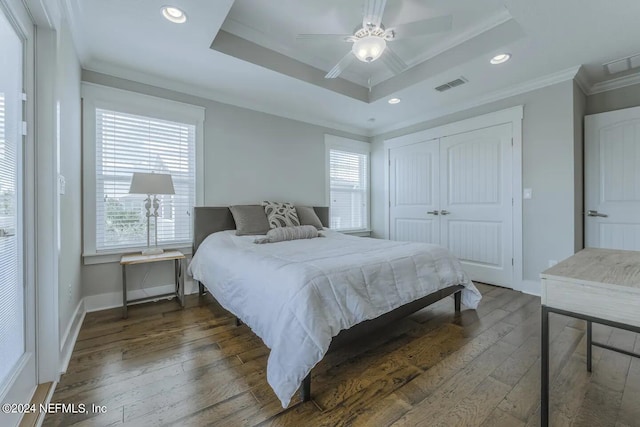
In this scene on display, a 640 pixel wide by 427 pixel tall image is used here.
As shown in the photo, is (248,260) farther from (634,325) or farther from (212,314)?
(634,325)

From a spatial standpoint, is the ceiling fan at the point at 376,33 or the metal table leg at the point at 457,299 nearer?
the ceiling fan at the point at 376,33

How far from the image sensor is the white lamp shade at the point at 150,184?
A: 8.31ft

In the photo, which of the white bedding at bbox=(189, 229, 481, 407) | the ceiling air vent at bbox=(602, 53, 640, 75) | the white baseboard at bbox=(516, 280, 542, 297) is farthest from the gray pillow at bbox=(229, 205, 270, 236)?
the ceiling air vent at bbox=(602, 53, 640, 75)

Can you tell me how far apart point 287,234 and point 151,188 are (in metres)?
1.36

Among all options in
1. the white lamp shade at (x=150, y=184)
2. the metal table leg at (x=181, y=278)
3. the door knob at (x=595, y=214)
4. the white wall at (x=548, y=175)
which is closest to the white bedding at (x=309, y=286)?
the metal table leg at (x=181, y=278)

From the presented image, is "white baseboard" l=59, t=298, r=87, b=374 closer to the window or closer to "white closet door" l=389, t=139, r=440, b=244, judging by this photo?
the window

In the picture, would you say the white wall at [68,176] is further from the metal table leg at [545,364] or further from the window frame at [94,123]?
the metal table leg at [545,364]

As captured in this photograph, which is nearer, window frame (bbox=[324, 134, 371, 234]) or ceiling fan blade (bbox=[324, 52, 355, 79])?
ceiling fan blade (bbox=[324, 52, 355, 79])

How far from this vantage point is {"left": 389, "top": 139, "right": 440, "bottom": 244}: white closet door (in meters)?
4.02

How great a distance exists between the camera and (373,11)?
71.1 inches

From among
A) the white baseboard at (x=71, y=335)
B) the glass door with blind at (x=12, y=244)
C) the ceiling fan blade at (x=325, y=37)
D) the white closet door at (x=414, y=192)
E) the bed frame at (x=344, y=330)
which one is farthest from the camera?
the white closet door at (x=414, y=192)

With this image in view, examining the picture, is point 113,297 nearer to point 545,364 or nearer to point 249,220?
point 249,220

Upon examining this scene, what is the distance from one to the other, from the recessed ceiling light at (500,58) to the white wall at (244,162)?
7.69 ft

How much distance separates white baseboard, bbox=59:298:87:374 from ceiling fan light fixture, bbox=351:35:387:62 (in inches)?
114
